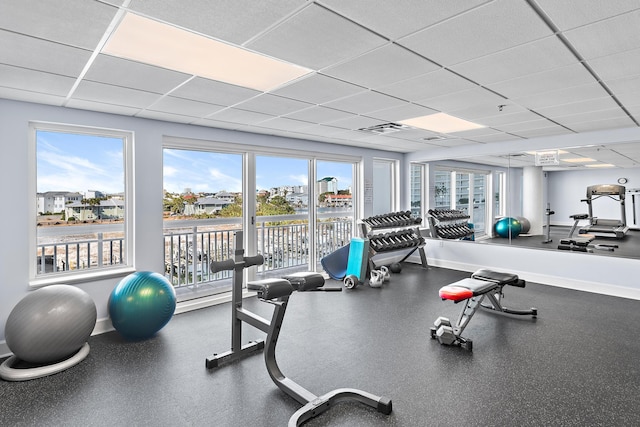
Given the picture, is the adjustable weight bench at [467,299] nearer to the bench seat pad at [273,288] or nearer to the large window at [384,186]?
the bench seat pad at [273,288]

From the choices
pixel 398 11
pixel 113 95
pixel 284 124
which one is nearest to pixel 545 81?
pixel 398 11

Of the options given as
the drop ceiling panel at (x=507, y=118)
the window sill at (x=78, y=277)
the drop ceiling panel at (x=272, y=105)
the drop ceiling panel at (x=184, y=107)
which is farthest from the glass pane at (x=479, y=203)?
the window sill at (x=78, y=277)

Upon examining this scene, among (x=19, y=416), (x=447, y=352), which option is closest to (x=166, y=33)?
(x=19, y=416)

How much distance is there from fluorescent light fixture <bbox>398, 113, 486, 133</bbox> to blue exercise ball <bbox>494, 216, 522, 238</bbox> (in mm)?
2065

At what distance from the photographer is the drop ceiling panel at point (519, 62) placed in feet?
6.49

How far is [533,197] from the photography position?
5.29m

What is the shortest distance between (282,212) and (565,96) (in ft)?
11.5

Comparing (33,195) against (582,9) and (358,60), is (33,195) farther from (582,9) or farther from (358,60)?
(582,9)

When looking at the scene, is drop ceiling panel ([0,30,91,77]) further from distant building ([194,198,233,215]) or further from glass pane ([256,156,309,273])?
glass pane ([256,156,309,273])

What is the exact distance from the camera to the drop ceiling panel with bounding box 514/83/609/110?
2.69 m

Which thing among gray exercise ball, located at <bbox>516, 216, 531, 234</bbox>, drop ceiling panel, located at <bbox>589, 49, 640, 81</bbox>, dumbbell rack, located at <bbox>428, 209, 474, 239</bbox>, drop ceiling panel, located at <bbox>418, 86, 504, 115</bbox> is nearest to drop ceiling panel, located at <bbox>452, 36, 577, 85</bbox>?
drop ceiling panel, located at <bbox>589, 49, 640, 81</bbox>

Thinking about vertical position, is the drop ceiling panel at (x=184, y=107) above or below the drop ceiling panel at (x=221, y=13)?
above

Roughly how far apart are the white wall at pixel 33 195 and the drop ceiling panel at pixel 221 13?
2.14 meters

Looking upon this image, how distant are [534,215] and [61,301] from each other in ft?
19.3
